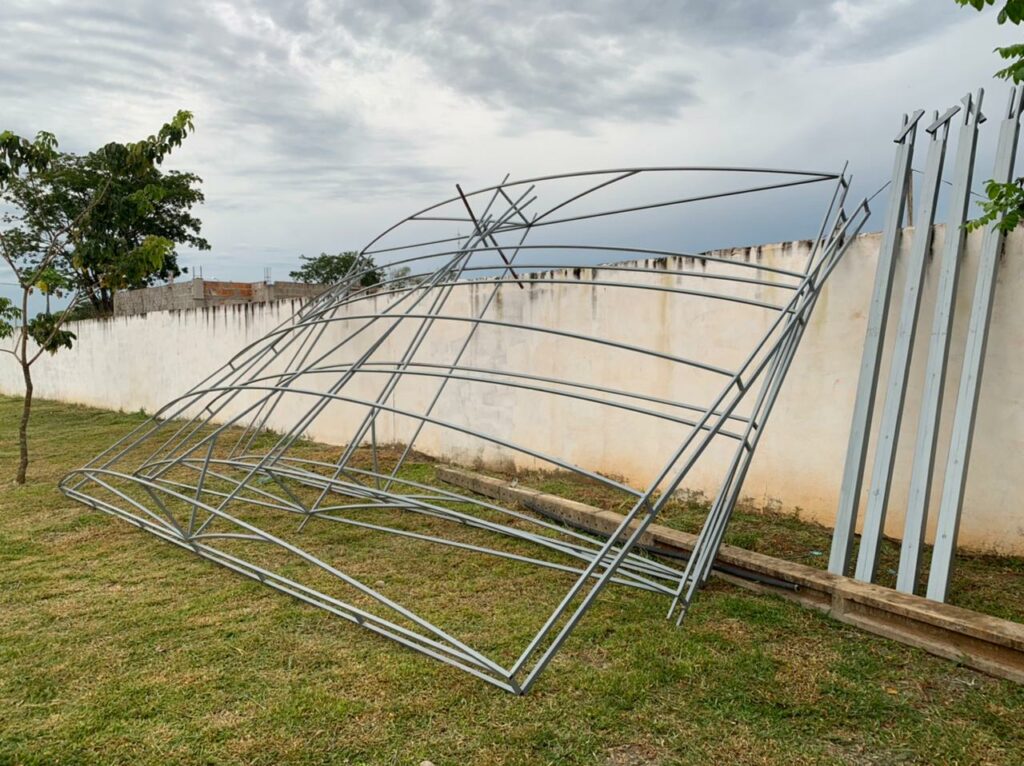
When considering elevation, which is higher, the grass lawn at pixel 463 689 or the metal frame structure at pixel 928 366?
the metal frame structure at pixel 928 366

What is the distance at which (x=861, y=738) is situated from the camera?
7.03 ft

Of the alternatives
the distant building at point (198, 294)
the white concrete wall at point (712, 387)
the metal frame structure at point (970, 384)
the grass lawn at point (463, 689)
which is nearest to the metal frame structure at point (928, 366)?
the metal frame structure at point (970, 384)

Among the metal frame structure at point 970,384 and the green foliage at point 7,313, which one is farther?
the green foliage at point 7,313

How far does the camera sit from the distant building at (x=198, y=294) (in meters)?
17.8

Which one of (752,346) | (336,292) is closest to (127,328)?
(336,292)

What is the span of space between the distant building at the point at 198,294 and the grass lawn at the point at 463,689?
15272 millimetres

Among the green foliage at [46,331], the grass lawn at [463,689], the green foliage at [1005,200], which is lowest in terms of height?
the grass lawn at [463,689]

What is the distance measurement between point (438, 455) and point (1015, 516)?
4345 mm

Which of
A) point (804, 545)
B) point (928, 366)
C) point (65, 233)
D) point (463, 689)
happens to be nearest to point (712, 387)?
point (804, 545)

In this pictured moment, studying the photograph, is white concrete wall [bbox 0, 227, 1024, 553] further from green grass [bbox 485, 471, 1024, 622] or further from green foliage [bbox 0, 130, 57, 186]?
green foliage [bbox 0, 130, 57, 186]

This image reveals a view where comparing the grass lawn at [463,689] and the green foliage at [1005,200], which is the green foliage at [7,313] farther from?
the green foliage at [1005,200]

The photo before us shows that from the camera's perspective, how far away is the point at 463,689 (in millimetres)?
2453

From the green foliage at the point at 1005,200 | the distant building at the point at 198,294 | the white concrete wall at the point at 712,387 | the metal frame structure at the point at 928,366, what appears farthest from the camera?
the distant building at the point at 198,294

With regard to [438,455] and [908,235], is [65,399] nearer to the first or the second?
[438,455]
